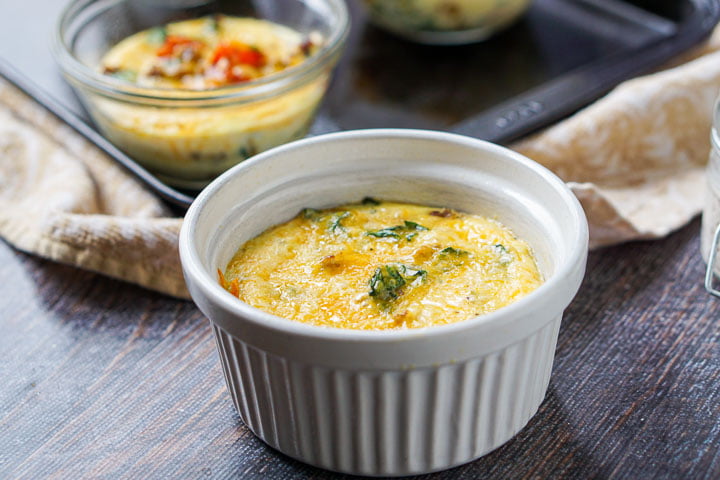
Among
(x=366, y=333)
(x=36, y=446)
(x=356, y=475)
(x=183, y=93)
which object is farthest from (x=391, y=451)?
(x=183, y=93)

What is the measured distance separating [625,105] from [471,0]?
0.53 meters

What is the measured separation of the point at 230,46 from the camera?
1831 millimetres

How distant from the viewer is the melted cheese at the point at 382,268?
42.2 inches

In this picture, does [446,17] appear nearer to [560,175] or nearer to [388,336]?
[560,175]

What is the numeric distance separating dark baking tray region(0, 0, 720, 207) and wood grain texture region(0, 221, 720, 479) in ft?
1.26

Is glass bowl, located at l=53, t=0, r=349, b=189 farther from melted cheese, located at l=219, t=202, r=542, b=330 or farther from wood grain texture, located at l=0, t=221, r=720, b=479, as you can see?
melted cheese, located at l=219, t=202, r=542, b=330

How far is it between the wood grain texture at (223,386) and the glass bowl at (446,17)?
82cm

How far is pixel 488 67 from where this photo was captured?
2.10 meters

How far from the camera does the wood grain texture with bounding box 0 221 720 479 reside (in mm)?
1137

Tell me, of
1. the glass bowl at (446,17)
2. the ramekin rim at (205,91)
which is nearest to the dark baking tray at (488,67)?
the glass bowl at (446,17)

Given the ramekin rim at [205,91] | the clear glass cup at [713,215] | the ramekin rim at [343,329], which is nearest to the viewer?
the ramekin rim at [343,329]

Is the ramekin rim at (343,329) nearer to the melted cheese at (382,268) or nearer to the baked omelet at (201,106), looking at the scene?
the melted cheese at (382,268)

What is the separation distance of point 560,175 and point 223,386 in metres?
0.83

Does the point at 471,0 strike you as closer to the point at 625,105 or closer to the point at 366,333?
the point at 625,105
